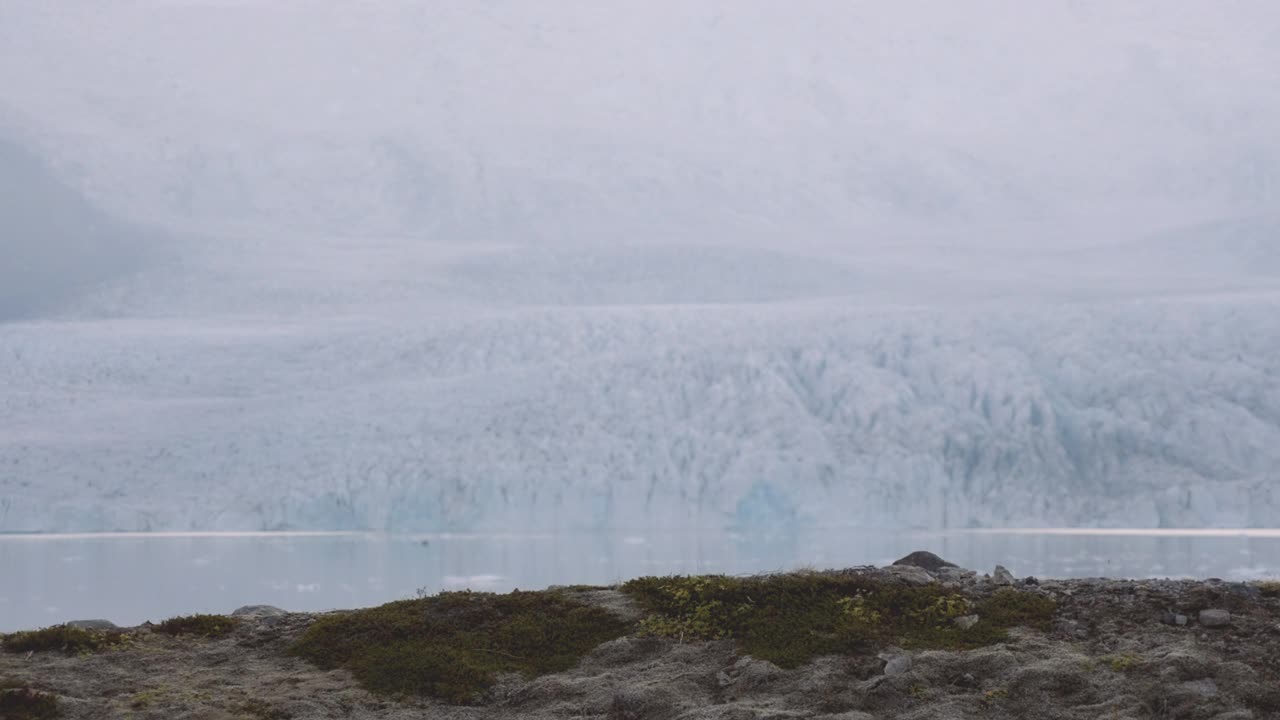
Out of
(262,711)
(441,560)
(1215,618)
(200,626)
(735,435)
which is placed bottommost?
(441,560)

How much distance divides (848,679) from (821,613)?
1.02 metres

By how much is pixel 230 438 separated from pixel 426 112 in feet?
88.5

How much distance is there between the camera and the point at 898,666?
7.82 meters

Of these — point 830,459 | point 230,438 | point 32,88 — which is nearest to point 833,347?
point 830,459

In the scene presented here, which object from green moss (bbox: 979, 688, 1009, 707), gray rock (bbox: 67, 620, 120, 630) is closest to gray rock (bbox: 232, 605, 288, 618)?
gray rock (bbox: 67, 620, 120, 630)

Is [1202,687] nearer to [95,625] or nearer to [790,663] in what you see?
[790,663]

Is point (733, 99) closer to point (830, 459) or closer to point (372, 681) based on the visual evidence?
point (830, 459)

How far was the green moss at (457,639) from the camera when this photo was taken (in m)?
8.43

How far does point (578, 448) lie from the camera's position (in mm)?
30031

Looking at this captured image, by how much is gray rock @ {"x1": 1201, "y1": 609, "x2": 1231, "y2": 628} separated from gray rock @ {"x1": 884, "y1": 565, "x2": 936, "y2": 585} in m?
1.93

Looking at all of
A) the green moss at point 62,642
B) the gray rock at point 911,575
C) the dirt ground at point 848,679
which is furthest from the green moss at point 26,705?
the gray rock at point 911,575

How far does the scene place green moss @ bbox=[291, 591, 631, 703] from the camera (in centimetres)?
843

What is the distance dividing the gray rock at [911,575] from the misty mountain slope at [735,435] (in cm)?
1913

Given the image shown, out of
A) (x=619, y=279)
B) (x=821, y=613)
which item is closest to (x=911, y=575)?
(x=821, y=613)
